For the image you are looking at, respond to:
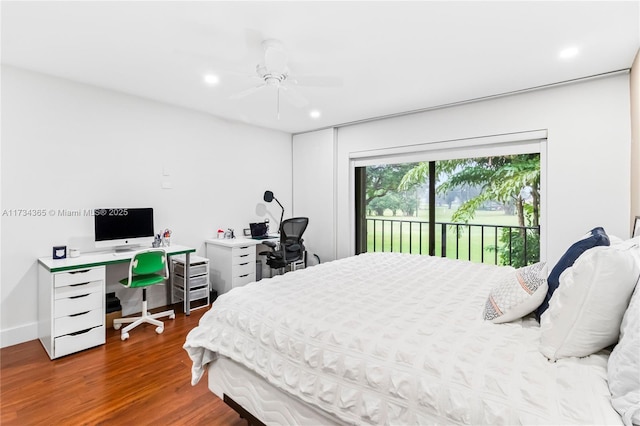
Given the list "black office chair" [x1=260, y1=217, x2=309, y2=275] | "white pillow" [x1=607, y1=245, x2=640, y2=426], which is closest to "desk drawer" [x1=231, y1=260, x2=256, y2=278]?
"black office chair" [x1=260, y1=217, x2=309, y2=275]

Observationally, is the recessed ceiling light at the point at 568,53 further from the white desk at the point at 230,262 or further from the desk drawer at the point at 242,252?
the desk drawer at the point at 242,252

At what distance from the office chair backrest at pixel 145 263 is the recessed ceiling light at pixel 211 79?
1759 millimetres

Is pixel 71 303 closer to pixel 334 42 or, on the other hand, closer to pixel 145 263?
pixel 145 263

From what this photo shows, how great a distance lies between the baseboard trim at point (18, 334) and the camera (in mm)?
2770

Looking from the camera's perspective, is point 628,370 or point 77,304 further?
point 77,304

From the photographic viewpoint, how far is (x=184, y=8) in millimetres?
1911

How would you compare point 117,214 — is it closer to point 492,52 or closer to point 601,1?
point 492,52

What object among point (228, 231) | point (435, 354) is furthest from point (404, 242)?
point (435, 354)

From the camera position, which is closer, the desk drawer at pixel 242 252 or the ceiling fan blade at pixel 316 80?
the ceiling fan blade at pixel 316 80

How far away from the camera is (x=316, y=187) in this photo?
5090 mm

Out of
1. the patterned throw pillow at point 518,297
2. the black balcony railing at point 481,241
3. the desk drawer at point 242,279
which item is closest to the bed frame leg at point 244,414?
the patterned throw pillow at point 518,297

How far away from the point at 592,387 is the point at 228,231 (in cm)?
410

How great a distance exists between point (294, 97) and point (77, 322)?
9.86ft

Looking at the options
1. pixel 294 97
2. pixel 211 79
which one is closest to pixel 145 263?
pixel 211 79
